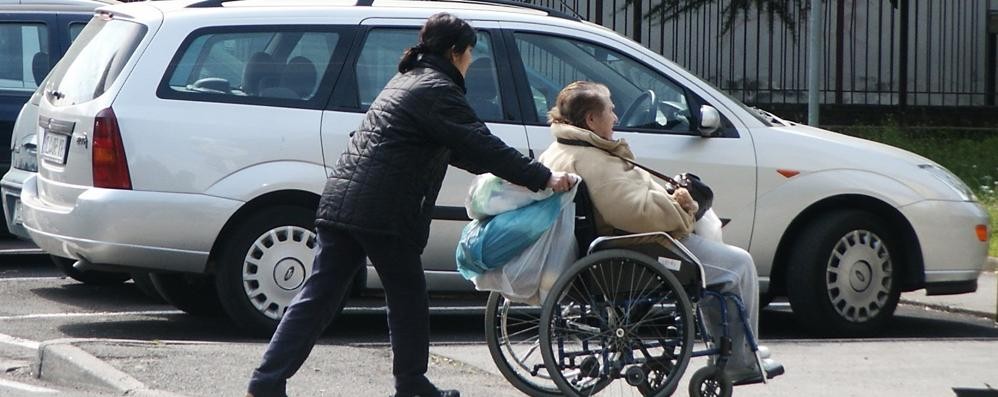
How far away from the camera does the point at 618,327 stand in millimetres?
6004

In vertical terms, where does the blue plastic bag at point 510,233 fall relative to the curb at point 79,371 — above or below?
above

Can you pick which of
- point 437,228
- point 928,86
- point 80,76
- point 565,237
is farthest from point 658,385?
point 928,86

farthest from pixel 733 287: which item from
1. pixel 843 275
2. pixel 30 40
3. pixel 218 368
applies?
pixel 30 40

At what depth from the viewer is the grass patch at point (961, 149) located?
1324 centimetres

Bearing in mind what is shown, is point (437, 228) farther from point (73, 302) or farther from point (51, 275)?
point (51, 275)

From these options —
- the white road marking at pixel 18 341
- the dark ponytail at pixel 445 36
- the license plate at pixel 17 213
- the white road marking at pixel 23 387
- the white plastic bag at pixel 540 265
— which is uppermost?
the dark ponytail at pixel 445 36

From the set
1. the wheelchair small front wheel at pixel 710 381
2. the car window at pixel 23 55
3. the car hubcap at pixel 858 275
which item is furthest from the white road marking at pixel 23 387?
the car window at pixel 23 55

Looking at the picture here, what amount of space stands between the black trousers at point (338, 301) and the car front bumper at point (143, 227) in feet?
6.73

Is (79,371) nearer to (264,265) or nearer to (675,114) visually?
(264,265)

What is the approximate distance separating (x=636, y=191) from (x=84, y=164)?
303cm

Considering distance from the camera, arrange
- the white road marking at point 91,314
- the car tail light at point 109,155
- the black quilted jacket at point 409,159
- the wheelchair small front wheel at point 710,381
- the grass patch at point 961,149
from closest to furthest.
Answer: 1. the black quilted jacket at point 409,159
2. the wheelchair small front wheel at point 710,381
3. the car tail light at point 109,155
4. the white road marking at point 91,314
5. the grass patch at point 961,149

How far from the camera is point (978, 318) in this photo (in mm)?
9523

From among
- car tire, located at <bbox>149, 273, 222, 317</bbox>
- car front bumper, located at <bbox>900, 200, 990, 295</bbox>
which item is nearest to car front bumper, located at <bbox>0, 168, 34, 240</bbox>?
car tire, located at <bbox>149, 273, 222, 317</bbox>

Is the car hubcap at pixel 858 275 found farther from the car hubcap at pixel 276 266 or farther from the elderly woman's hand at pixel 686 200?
the car hubcap at pixel 276 266
